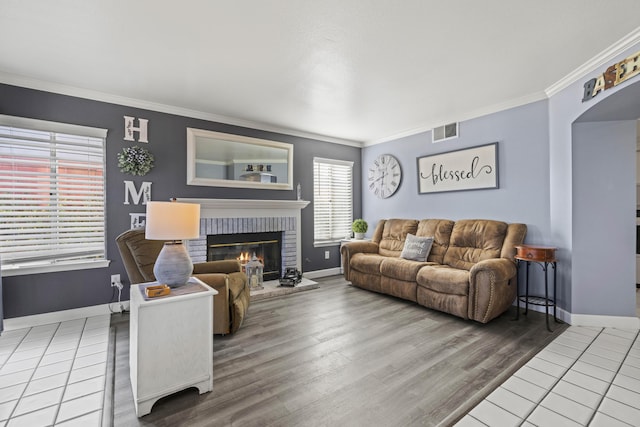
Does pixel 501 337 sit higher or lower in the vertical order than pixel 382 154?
lower

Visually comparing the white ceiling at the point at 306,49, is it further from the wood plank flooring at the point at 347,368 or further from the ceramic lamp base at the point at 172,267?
the wood plank flooring at the point at 347,368

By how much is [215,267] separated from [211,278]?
2.38 ft

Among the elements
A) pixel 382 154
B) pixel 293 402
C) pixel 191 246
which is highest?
pixel 382 154

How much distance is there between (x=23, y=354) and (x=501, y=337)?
4.17 meters

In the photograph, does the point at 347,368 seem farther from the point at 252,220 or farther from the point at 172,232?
the point at 252,220

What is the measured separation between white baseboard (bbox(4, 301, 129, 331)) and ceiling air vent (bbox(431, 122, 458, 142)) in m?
4.77

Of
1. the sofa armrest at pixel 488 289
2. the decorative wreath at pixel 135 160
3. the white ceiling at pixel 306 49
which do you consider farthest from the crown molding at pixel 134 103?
the sofa armrest at pixel 488 289

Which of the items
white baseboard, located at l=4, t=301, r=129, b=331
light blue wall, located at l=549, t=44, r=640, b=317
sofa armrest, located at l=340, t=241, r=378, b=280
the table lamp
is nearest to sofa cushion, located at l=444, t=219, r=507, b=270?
light blue wall, located at l=549, t=44, r=640, b=317

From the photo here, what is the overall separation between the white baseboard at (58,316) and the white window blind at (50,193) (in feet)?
1.78

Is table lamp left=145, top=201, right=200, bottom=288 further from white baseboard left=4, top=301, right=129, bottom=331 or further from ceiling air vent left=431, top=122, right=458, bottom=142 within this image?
ceiling air vent left=431, top=122, right=458, bottom=142

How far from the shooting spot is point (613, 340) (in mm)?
2615

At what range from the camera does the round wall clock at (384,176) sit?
16.6 feet

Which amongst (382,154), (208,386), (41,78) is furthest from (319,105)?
(208,386)

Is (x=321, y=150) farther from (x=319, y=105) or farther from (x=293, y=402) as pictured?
(x=293, y=402)
